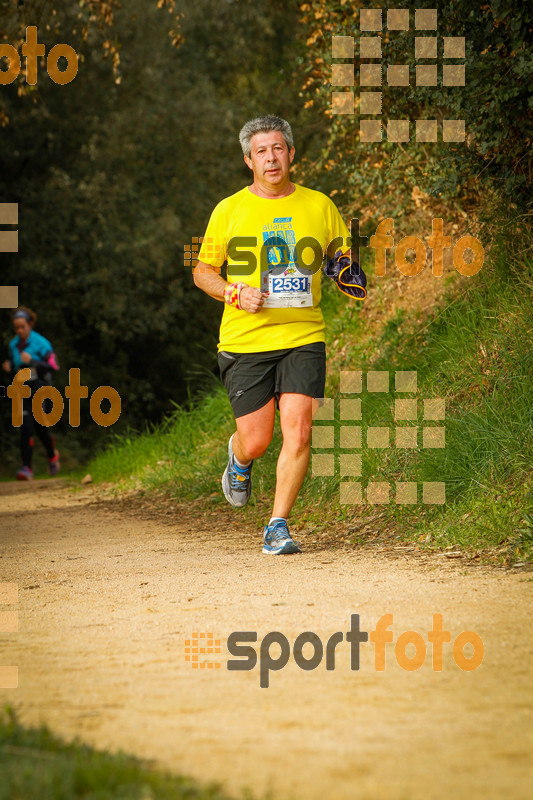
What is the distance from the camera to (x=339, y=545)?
19.3 ft

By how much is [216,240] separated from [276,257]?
39 cm

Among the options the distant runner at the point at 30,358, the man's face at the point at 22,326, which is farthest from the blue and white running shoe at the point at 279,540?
the man's face at the point at 22,326

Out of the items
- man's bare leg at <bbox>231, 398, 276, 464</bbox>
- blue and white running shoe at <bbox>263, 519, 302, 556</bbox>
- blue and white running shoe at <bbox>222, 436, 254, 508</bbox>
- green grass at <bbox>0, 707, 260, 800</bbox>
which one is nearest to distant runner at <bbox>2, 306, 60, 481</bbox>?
blue and white running shoe at <bbox>222, 436, 254, 508</bbox>

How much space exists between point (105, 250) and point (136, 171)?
166 cm

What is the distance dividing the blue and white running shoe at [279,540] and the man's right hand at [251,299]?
119 centimetres

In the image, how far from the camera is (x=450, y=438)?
20.6ft

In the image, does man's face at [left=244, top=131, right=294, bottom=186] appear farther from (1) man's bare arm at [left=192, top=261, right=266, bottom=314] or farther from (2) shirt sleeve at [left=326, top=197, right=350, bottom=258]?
(1) man's bare arm at [left=192, top=261, right=266, bottom=314]

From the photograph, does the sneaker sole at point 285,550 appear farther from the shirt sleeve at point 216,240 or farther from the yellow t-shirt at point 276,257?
the shirt sleeve at point 216,240

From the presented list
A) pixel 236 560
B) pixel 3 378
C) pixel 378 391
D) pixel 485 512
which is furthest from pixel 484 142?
pixel 3 378

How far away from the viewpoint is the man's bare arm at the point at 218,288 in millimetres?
5320

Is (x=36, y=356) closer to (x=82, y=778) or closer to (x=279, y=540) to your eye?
(x=279, y=540)

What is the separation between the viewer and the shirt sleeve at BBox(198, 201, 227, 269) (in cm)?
569

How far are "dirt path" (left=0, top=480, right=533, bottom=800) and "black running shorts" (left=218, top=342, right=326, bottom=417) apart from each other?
90 cm

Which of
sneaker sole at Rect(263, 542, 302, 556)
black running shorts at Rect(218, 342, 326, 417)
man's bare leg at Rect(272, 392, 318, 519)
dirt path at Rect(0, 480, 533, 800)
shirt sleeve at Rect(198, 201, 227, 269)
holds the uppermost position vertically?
shirt sleeve at Rect(198, 201, 227, 269)
